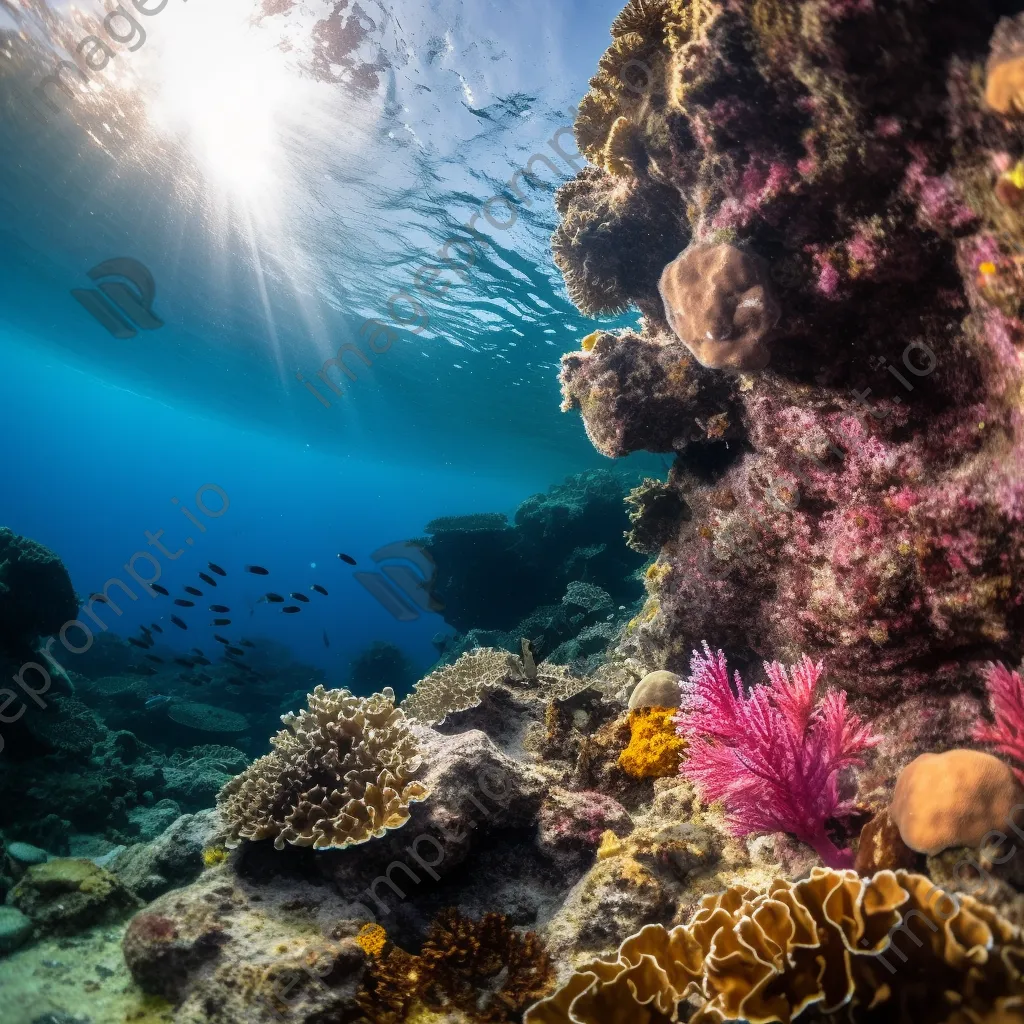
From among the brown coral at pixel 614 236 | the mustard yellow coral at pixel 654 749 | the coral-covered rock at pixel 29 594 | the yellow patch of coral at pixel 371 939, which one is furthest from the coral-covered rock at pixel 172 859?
the coral-covered rock at pixel 29 594

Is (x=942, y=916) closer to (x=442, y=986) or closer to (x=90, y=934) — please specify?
(x=442, y=986)

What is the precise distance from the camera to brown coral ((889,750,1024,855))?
2668 millimetres

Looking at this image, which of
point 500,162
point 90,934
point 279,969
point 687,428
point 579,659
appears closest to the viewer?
point 279,969

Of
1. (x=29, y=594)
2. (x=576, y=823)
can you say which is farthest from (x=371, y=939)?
(x=29, y=594)

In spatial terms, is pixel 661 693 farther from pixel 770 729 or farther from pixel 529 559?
pixel 529 559

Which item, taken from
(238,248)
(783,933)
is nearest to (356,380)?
(238,248)

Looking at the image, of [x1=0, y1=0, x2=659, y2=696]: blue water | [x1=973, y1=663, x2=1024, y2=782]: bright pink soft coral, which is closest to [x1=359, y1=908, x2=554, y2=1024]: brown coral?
[x1=973, y1=663, x2=1024, y2=782]: bright pink soft coral

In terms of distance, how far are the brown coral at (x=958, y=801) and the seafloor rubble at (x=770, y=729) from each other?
0.01 m

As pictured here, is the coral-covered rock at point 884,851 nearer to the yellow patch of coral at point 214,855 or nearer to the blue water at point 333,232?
the yellow patch of coral at point 214,855

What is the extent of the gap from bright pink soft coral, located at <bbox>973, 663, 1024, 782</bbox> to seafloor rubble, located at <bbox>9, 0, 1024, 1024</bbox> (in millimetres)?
25

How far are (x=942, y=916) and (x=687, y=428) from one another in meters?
4.58

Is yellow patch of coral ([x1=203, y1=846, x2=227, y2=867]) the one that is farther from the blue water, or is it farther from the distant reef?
the distant reef

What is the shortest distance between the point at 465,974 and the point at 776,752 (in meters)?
2.40

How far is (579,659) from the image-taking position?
1355 centimetres
